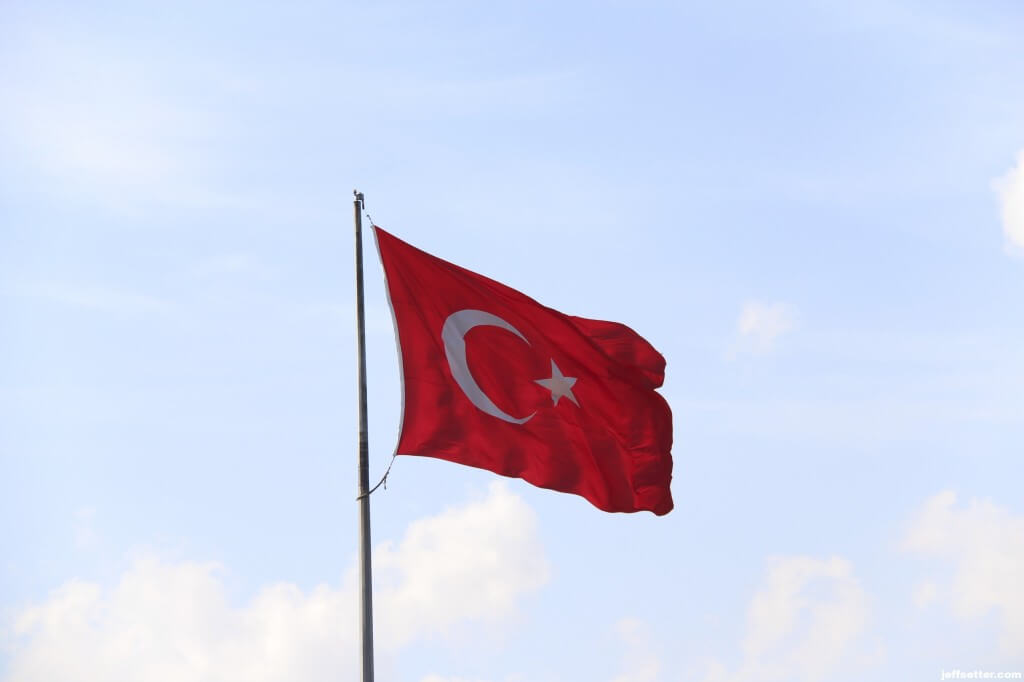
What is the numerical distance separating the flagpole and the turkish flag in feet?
2.00

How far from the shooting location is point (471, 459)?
25.8m

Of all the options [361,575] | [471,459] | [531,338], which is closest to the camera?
[361,575]

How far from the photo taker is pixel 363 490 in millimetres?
24297

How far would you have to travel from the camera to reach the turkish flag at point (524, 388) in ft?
85.1

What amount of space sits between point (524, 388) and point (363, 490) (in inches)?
182

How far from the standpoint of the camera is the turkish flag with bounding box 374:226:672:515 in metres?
25.9

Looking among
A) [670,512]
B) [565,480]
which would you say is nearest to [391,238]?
[565,480]

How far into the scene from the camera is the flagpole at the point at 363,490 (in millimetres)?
23469

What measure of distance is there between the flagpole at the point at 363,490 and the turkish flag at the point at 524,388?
61cm

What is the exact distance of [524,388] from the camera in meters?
27.6

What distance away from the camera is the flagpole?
23.5 m

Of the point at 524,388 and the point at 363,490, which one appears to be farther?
the point at 524,388

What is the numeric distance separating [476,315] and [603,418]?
3458 millimetres

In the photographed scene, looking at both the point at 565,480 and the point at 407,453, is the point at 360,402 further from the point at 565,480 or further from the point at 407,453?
the point at 565,480
